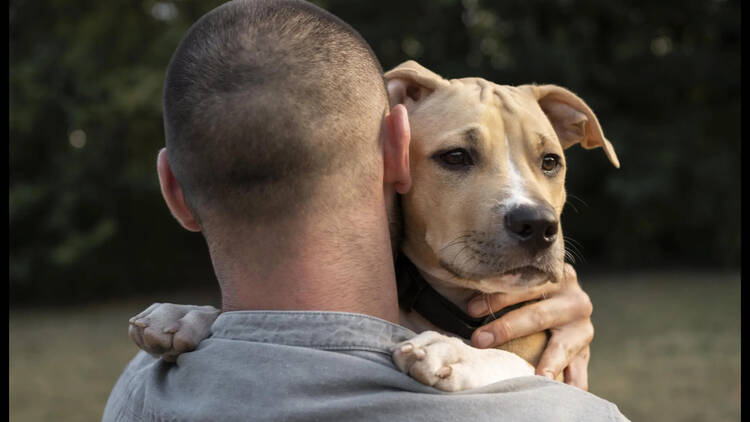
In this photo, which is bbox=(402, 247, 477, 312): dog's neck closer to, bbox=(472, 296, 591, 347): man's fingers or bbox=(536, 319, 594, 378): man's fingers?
bbox=(472, 296, 591, 347): man's fingers

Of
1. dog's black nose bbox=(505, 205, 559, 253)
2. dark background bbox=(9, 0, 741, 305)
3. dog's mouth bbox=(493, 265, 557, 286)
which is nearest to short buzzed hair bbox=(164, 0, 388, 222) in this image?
dog's black nose bbox=(505, 205, 559, 253)

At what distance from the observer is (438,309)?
3.13m

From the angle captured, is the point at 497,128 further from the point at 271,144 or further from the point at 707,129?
the point at 707,129

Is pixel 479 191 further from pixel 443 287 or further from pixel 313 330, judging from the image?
pixel 313 330

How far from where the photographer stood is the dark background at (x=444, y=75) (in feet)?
68.0

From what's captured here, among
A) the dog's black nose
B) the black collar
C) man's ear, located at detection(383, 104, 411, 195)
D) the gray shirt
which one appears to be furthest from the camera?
the black collar

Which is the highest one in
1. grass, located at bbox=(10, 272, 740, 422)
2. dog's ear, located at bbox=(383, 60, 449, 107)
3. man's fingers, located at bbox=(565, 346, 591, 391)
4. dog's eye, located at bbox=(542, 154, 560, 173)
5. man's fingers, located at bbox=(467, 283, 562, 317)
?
dog's ear, located at bbox=(383, 60, 449, 107)

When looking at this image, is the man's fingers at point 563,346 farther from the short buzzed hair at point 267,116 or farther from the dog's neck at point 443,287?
the short buzzed hair at point 267,116

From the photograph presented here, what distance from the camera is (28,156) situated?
2145 centimetres

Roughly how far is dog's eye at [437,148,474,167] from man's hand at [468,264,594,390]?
22.1 inches

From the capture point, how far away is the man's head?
1979mm

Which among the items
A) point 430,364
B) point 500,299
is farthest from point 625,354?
point 430,364

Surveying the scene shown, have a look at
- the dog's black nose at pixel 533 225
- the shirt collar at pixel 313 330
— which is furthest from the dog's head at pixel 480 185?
the shirt collar at pixel 313 330

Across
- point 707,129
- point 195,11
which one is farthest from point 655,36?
point 195,11
